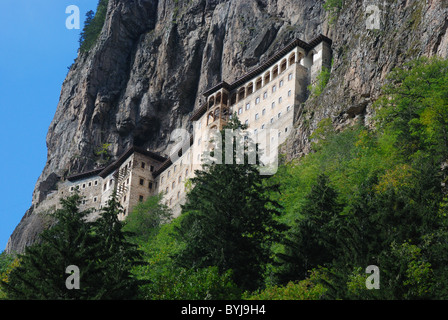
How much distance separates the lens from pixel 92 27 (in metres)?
117

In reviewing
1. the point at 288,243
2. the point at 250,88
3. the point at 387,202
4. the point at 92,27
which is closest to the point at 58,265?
the point at 288,243

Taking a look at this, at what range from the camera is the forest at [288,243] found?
2392 centimetres

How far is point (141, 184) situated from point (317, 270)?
54.6m

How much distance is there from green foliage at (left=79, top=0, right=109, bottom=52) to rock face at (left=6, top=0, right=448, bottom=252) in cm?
252

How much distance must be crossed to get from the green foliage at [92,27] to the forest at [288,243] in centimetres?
7732

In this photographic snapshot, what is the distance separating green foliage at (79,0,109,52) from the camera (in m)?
113

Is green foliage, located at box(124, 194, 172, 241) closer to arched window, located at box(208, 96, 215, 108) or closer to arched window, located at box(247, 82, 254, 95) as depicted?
arched window, located at box(208, 96, 215, 108)

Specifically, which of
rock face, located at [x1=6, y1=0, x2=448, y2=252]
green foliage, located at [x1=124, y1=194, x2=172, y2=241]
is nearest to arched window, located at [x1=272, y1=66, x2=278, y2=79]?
rock face, located at [x1=6, y1=0, x2=448, y2=252]

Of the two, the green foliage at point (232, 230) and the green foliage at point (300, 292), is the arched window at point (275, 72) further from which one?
the green foliage at point (300, 292)

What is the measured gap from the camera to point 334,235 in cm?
2889

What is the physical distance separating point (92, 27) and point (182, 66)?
35.3 metres
